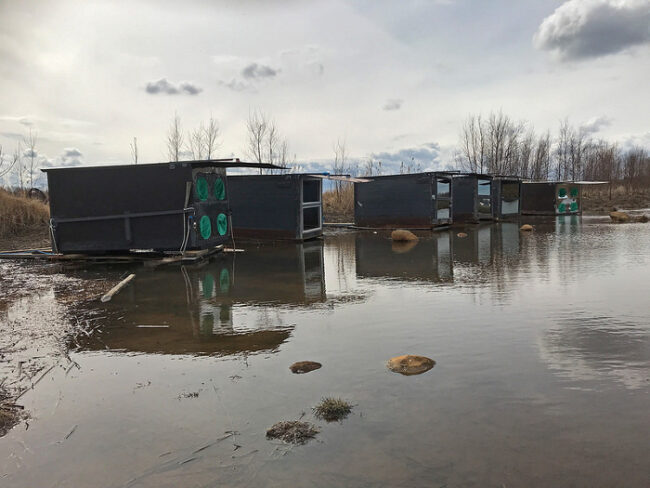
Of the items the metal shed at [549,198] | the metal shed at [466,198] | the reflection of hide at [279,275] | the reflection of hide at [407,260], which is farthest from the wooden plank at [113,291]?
the metal shed at [549,198]

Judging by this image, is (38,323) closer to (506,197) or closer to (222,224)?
(222,224)

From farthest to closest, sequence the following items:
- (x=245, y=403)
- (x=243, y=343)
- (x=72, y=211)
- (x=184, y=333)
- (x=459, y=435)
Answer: (x=72, y=211) < (x=184, y=333) < (x=243, y=343) < (x=245, y=403) < (x=459, y=435)

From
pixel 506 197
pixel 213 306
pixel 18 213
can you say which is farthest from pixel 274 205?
pixel 506 197

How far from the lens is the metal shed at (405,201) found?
20.2 metres

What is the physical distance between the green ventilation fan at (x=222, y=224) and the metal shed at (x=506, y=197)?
17.0 meters

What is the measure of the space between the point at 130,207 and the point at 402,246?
784 cm

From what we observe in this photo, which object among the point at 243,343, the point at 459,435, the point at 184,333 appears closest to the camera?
the point at 459,435

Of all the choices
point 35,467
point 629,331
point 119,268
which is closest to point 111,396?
point 35,467

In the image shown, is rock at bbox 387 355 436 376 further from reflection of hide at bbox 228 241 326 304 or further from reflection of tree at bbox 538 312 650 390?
reflection of hide at bbox 228 241 326 304

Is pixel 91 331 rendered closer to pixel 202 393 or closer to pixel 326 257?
pixel 202 393

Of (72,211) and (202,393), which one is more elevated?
(72,211)

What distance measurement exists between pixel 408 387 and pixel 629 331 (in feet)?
10.4

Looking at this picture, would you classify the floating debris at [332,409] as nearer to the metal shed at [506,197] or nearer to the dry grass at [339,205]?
the dry grass at [339,205]

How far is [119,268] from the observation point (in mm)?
A: 11398
